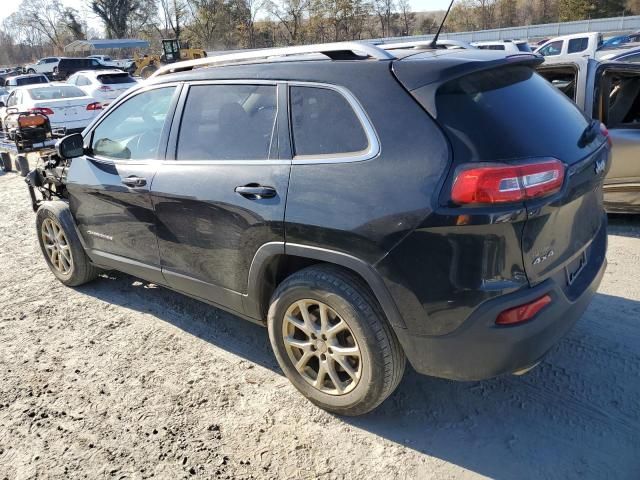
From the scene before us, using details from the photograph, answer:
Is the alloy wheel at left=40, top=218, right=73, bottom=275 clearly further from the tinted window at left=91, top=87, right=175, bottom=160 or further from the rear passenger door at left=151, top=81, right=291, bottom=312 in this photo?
the rear passenger door at left=151, top=81, right=291, bottom=312

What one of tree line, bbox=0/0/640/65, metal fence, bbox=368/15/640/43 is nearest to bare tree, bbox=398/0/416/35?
tree line, bbox=0/0/640/65

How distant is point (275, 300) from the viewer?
2973 millimetres

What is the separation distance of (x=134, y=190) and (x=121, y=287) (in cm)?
150

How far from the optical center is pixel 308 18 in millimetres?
60062

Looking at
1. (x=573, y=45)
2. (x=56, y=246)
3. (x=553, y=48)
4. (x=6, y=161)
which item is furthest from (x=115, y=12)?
(x=56, y=246)

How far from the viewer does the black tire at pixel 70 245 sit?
179 inches

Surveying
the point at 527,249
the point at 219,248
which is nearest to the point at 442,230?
the point at 527,249

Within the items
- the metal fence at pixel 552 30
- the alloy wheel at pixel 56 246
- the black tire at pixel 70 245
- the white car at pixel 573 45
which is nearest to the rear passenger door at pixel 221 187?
the black tire at pixel 70 245

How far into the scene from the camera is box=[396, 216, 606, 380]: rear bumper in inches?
91.8

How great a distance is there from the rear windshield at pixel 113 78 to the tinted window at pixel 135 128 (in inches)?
595

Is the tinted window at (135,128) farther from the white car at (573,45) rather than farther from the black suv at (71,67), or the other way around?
the black suv at (71,67)

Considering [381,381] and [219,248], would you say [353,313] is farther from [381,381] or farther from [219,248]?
[219,248]

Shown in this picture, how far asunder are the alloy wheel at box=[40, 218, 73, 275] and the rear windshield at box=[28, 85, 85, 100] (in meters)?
10.5

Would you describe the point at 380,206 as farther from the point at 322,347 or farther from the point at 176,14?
the point at 176,14
